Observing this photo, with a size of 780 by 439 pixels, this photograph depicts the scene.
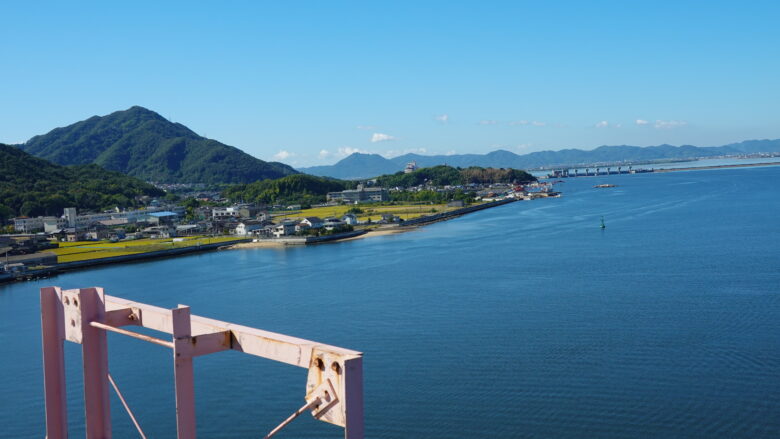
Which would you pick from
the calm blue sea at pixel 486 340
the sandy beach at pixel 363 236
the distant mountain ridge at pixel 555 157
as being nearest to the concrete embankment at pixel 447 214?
the sandy beach at pixel 363 236

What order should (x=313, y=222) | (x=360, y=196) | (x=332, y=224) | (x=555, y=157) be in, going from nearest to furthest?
(x=332, y=224), (x=313, y=222), (x=360, y=196), (x=555, y=157)

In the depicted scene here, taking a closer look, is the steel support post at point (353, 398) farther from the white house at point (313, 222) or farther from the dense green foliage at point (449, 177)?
the dense green foliage at point (449, 177)

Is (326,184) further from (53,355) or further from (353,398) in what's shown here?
(353,398)

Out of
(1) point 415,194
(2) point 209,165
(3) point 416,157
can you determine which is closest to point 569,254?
(1) point 415,194

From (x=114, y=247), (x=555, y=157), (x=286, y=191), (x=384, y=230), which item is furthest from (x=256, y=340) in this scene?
(x=555, y=157)

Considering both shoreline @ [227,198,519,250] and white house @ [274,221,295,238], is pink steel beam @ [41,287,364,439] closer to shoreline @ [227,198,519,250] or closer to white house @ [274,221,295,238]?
shoreline @ [227,198,519,250]

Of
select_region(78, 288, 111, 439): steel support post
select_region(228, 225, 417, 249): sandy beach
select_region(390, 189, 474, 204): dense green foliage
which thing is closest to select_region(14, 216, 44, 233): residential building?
select_region(228, 225, 417, 249): sandy beach
